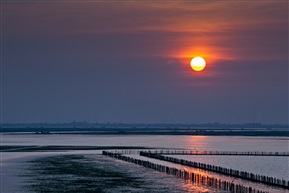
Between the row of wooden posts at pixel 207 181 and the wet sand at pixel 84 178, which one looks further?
the wet sand at pixel 84 178

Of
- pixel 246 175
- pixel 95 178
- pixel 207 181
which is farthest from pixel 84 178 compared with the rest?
pixel 246 175

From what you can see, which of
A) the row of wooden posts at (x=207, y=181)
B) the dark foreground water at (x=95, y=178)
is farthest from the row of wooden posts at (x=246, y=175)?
the dark foreground water at (x=95, y=178)

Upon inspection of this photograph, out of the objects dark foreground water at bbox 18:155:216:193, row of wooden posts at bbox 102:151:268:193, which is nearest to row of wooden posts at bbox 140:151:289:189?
row of wooden posts at bbox 102:151:268:193

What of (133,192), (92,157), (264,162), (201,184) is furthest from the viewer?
(92,157)

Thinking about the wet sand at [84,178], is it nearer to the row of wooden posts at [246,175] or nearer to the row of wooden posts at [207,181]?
the row of wooden posts at [207,181]

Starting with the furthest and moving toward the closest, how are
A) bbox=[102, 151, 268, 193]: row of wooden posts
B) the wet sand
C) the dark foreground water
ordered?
→ the wet sand < the dark foreground water < bbox=[102, 151, 268, 193]: row of wooden posts

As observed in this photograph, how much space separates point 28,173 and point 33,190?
1836 cm

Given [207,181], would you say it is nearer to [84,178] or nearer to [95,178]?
Result: [95,178]

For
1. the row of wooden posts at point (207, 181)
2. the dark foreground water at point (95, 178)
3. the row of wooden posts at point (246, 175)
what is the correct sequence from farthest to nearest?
the row of wooden posts at point (246, 175), the dark foreground water at point (95, 178), the row of wooden posts at point (207, 181)

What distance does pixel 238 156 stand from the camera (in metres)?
126

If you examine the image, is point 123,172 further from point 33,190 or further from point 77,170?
point 33,190

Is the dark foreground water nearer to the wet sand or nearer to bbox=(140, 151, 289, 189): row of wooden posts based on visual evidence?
the wet sand

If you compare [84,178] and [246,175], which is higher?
[246,175]

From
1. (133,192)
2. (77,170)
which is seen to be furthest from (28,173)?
(133,192)
